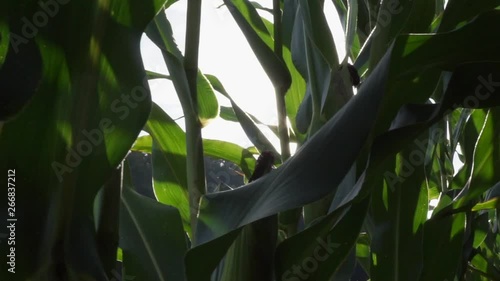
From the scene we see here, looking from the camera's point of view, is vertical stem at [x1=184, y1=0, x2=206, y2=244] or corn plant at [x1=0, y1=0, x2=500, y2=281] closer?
corn plant at [x1=0, y1=0, x2=500, y2=281]

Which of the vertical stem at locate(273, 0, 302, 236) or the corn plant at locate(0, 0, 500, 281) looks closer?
the corn plant at locate(0, 0, 500, 281)

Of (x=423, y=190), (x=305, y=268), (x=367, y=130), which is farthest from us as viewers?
(x=423, y=190)

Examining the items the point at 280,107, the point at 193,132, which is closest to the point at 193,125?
the point at 193,132

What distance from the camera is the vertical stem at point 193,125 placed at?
500 millimetres

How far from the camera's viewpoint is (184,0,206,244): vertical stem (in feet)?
1.64

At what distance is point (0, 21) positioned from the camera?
1.26ft

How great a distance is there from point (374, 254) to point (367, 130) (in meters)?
0.27

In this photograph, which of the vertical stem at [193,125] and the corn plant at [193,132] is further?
the vertical stem at [193,125]

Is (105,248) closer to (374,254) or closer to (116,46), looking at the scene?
(116,46)

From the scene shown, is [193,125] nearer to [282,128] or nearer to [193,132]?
[193,132]

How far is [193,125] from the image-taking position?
0.51m

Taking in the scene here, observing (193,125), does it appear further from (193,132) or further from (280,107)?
(280,107)

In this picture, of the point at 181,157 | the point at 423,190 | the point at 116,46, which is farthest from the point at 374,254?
the point at 116,46

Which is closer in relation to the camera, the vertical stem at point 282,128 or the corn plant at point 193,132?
the corn plant at point 193,132
